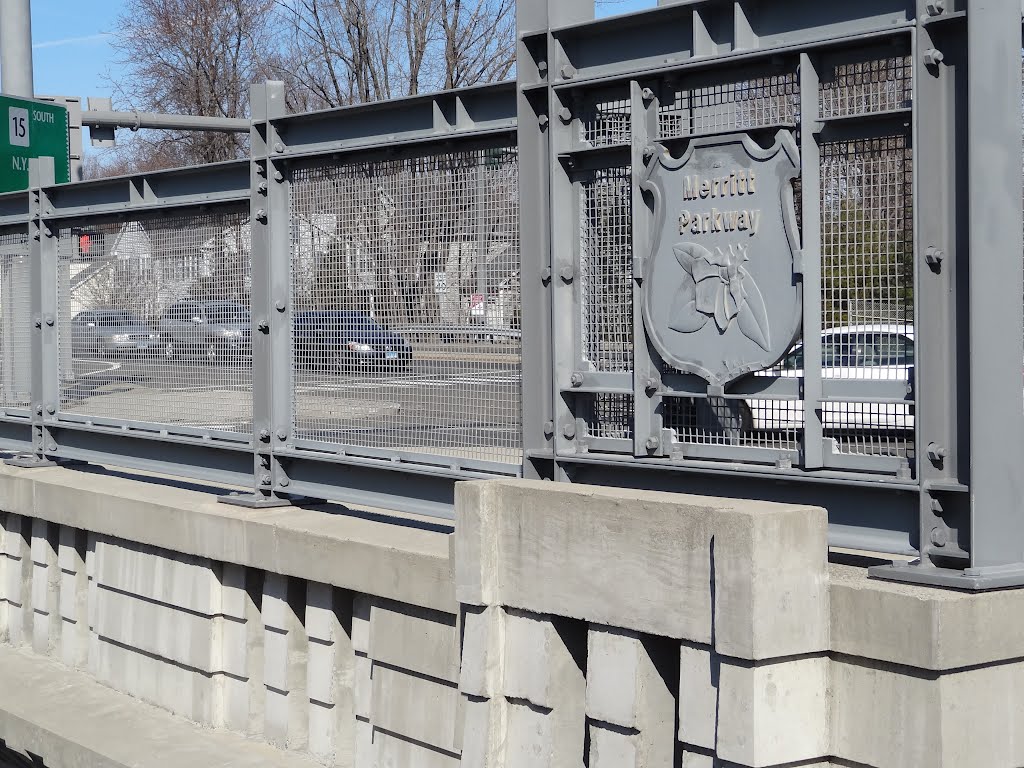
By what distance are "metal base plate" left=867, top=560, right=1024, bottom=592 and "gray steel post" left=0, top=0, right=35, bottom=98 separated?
50.0 ft

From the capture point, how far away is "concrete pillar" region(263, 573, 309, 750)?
7836mm

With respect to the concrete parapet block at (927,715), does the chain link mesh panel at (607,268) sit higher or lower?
higher

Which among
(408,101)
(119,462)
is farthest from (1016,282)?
(119,462)

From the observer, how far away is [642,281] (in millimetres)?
5984

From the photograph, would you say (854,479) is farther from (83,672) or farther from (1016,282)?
(83,672)

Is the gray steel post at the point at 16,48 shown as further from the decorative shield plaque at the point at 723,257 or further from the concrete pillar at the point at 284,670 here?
the decorative shield plaque at the point at 723,257

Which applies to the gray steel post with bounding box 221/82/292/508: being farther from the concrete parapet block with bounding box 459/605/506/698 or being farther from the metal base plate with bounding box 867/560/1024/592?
the metal base plate with bounding box 867/560/1024/592

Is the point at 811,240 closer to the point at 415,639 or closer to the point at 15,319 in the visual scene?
the point at 415,639

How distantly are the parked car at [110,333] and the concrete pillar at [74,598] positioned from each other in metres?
1.36

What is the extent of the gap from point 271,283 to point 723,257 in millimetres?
3562

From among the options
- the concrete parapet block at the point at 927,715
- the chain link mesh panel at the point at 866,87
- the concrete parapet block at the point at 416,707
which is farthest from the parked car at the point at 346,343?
the concrete parapet block at the point at 927,715

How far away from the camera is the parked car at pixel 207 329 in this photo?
8.68m

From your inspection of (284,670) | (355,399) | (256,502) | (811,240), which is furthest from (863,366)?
(256,502)

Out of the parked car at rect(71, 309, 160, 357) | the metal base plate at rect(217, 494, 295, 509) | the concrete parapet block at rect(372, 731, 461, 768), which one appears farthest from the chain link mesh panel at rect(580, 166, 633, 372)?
the parked car at rect(71, 309, 160, 357)
